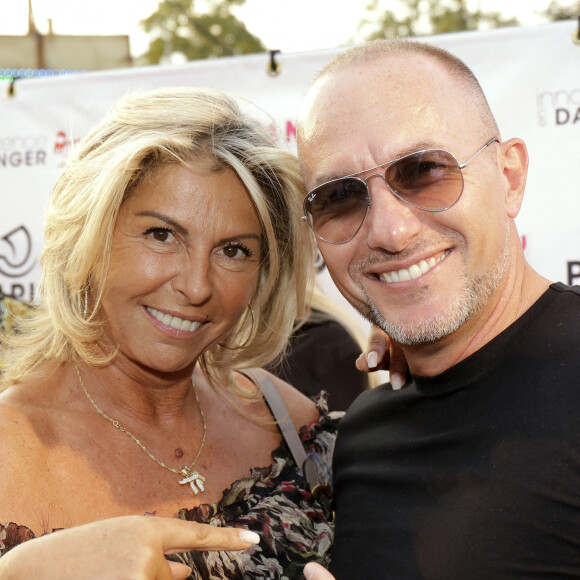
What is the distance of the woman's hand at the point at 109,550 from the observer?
1494 mm

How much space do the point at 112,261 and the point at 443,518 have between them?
4.02ft

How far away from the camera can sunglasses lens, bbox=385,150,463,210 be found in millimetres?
1985

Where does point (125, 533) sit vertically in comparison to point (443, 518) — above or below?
above

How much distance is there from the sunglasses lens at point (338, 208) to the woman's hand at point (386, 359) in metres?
0.48

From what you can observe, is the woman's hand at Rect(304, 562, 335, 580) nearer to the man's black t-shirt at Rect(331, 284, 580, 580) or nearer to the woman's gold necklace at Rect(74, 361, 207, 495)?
the man's black t-shirt at Rect(331, 284, 580, 580)

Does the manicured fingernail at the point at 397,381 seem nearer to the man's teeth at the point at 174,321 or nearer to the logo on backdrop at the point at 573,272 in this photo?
the man's teeth at the point at 174,321

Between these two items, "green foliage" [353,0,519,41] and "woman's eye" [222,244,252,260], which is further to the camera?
"green foliage" [353,0,519,41]

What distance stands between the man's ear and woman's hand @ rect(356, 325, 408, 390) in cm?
58

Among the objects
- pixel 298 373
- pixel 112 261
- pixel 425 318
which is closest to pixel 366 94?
pixel 425 318

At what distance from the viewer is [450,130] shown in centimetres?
203

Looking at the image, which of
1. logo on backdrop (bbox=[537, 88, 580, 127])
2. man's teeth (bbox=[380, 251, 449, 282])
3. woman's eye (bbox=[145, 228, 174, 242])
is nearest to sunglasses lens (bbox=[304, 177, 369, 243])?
man's teeth (bbox=[380, 251, 449, 282])

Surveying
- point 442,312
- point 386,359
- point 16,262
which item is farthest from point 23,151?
point 442,312

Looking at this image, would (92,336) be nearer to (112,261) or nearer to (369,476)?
(112,261)

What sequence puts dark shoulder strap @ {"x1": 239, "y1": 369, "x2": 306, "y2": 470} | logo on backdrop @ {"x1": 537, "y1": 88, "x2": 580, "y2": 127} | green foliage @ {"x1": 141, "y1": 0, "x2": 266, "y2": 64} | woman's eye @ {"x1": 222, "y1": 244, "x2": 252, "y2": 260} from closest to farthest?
woman's eye @ {"x1": 222, "y1": 244, "x2": 252, "y2": 260}
dark shoulder strap @ {"x1": 239, "y1": 369, "x2": 306, "y2": 470}
logo on backdrop @ {"x1": 537, "y1": 88, "x2": 580, "y2": 127}
green foliage @ {"x1": 141, "y1": 0, "x2": 266, "y2": 64}
